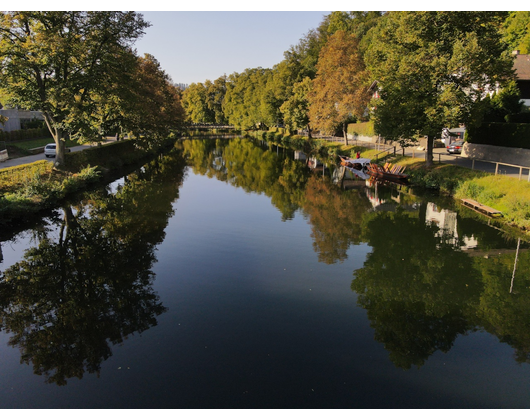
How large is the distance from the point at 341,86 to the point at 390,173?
54.4 ft

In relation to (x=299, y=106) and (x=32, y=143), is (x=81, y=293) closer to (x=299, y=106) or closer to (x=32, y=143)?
(x=32, y=143)

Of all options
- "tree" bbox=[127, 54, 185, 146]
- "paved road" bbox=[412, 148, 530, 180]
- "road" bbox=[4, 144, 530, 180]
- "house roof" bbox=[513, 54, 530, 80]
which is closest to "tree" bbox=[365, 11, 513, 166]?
"paved road" bbox=[412, 148, 530, 180]

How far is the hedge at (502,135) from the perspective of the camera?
26203 millimetres

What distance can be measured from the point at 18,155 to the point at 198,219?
88.3 feet

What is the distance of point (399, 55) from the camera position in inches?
992

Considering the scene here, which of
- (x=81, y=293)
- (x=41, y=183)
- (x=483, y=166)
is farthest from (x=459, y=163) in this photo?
(x=41, y=183)

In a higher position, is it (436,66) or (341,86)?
(341,86)

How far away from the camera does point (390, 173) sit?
93.6ft

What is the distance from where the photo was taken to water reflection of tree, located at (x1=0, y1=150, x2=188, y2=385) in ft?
26.1

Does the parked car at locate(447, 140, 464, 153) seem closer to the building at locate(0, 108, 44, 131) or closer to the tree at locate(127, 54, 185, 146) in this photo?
the tree at locate(127, 54, 185, 146)

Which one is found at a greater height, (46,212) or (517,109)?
(517,109)

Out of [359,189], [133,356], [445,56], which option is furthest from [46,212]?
[445,56]

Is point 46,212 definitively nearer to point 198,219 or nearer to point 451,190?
point 198,219

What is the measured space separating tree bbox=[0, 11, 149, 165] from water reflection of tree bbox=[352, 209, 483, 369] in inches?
843
